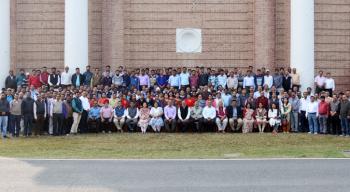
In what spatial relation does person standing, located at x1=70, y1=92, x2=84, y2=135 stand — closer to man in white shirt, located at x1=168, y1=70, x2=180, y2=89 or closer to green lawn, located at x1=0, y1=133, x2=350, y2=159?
green lawn, located at x1=0, y1=133, x2=350, y2=159

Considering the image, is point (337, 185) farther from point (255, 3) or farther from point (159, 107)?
point (255, 3)

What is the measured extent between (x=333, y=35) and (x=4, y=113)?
14.7 meters

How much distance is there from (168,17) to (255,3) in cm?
389

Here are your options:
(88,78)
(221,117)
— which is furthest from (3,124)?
(221,117)

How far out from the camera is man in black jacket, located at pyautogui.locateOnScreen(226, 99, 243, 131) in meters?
26.6

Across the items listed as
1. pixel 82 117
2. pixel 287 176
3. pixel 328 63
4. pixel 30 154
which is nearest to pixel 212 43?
pixel 328 63

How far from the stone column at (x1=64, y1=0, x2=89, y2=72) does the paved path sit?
11.5 meters

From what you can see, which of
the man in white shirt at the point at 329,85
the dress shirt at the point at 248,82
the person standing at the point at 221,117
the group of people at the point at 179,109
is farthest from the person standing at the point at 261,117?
the man in white shirt at the point at 329,85

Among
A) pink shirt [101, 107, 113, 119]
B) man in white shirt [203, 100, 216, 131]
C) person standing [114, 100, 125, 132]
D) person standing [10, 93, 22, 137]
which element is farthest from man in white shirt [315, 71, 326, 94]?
person standing [10, 93, 22, 137]

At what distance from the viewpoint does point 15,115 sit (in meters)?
25.5

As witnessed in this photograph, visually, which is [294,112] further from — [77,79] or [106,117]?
[77,79]

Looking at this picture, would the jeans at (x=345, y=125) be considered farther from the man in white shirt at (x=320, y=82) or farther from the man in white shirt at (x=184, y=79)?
the man in white shirt at (x=184, y=79)

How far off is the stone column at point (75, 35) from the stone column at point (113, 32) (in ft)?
5.33

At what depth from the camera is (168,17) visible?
31.3m
